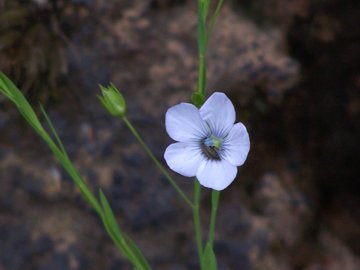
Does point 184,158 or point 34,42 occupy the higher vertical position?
point 184,158

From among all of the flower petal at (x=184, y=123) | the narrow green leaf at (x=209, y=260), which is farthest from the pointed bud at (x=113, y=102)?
the narrow green leaf at (x=209, y=260)

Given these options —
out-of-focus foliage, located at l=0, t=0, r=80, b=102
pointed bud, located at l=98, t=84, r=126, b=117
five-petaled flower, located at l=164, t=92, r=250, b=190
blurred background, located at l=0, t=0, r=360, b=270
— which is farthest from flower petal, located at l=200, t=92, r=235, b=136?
out-of-focus foliage, located at l=0, t=0, r=80, b=102

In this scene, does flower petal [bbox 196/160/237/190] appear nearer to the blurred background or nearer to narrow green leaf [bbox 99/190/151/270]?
narrow green leaf [bbox 99/190/151/270]

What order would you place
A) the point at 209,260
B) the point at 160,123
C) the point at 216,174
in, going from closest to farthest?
the point at 216,174
the point at 209,260
the point at 160,123

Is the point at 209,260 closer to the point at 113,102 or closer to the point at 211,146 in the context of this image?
the point at 211,146

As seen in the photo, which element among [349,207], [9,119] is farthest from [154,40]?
[349,207]

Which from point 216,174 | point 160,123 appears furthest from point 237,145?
point 160,123

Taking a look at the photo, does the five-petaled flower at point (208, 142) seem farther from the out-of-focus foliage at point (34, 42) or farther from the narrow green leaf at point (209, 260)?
the out-of-focus foliage at point (34, 42)
